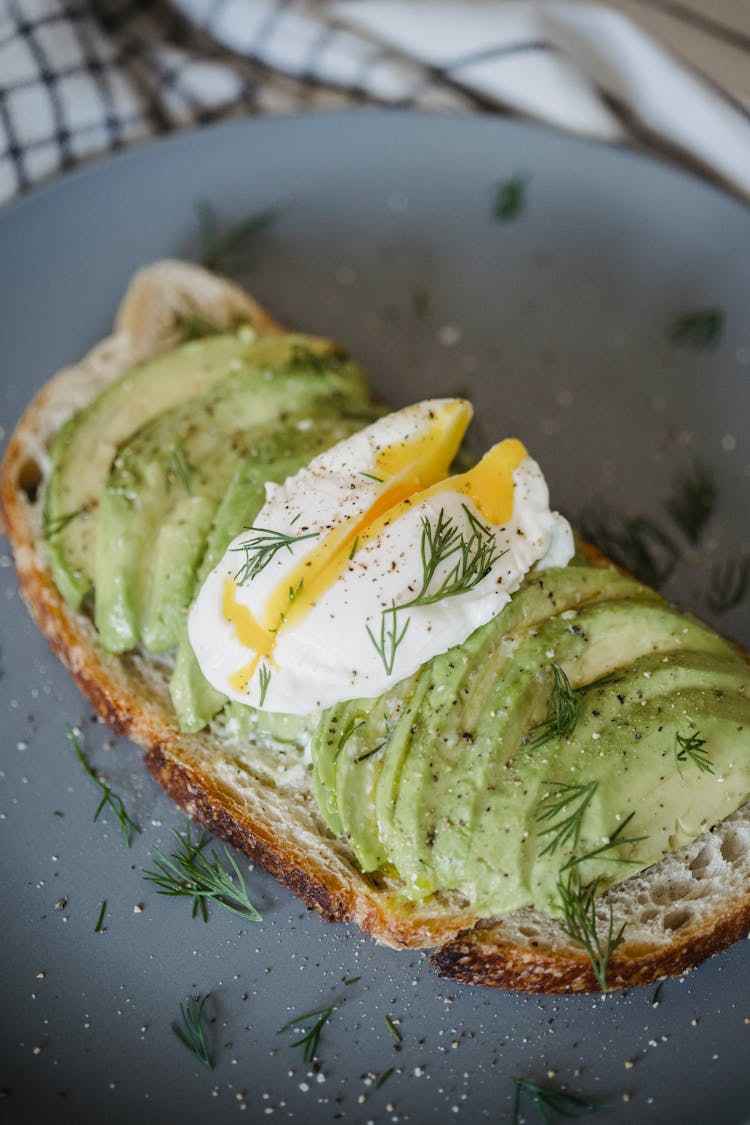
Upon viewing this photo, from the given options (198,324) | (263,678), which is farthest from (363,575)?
(198,324)

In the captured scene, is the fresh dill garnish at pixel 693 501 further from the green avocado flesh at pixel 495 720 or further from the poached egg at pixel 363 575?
the poached egg at pixel 363 575

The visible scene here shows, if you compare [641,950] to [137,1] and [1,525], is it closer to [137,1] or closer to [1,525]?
[1,525]

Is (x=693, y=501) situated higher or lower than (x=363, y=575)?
lower

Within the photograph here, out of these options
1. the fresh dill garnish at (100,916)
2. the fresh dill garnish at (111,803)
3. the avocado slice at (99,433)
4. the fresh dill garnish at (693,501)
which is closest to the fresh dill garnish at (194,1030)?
Answer: the fresh dill garnish at (100,916)

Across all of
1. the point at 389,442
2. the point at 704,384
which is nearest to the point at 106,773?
the point at 389,442

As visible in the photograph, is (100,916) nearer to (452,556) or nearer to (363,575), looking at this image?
(363,575)

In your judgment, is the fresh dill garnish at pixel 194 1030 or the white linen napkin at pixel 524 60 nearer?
the fresh dill garnish at pixel 194 1030

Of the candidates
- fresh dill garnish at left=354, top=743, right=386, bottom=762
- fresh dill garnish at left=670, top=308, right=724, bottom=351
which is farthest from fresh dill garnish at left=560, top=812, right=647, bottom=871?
fresh dill garnish at left=670, top=308, right=724, bottom=351
